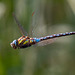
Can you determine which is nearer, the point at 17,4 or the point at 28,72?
the point at 17,4

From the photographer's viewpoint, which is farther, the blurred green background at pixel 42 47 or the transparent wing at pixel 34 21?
the blurred green background at pixel 42 47

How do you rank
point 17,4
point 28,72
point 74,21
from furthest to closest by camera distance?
point 74,21 < point 28,72 < point 17,4

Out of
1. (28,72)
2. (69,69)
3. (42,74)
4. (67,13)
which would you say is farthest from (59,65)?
(67,13)

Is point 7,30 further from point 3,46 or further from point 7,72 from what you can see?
point 7,72

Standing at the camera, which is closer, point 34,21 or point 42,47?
point 34,21

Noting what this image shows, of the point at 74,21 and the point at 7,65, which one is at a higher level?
A: the point at 74,21

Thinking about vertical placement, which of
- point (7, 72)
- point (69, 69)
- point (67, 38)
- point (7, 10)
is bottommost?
point (69, 69)

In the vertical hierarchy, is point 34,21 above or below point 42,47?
above

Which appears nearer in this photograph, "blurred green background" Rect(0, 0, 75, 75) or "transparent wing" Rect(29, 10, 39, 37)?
"transparent wing" Rect(29, 10, 39, 37)
